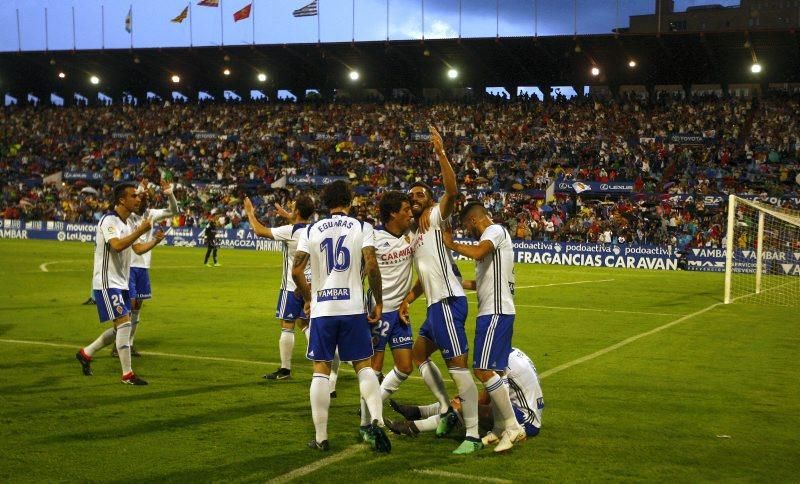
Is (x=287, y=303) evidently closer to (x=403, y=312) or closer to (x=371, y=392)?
(x=403, y=312)

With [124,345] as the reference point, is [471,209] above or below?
above

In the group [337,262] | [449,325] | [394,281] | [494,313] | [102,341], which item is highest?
[337,262]

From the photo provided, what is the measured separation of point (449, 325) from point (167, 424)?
2.84 m

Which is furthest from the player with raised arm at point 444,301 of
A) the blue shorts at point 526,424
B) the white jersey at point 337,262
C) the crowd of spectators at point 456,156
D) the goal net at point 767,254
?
the crowd of spectators at point 456,156

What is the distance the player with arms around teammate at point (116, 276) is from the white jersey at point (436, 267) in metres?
3.77

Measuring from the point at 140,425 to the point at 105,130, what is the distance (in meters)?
57.1

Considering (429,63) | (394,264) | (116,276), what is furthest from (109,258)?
(429,63)

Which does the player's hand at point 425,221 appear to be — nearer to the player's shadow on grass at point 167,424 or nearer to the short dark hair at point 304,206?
the short dark hair at point 304,206

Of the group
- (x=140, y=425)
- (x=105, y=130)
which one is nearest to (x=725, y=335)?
(x=140, y=425)

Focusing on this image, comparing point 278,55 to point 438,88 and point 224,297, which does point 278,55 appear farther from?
point 224,297

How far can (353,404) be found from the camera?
8.98m

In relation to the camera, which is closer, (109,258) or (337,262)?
(337,262)

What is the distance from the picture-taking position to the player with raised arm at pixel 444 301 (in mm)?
7070

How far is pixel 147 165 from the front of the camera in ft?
178
